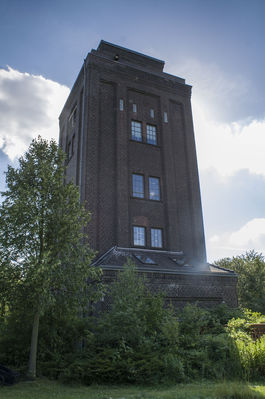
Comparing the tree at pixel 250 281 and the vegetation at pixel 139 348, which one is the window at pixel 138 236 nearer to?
the vegetation at pixel 139 348

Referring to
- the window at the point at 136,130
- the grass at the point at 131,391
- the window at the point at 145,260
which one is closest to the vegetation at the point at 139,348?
the grass at the point at 131,391

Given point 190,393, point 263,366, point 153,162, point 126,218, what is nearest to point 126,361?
point 190,393

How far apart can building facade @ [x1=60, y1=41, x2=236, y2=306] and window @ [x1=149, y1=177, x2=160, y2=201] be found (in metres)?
0.08

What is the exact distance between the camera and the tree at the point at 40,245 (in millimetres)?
11242

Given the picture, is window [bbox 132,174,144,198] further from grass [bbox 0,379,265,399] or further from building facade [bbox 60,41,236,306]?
grass [bbox 0,379,265,399]

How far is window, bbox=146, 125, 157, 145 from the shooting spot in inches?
979

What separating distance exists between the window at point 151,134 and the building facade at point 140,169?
9cm

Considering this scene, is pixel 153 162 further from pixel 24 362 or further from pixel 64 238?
pixel 24 362

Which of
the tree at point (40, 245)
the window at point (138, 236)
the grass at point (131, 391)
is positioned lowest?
the grass at point (131, 391)

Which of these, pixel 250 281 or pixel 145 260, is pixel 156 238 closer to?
pixel 145 260

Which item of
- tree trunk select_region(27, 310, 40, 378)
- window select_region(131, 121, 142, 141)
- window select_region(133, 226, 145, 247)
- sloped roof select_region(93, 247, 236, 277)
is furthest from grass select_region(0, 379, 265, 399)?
window select_region(131, 121, 142, 141)

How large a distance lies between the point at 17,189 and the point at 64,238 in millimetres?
2618

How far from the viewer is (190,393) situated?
8242 mm

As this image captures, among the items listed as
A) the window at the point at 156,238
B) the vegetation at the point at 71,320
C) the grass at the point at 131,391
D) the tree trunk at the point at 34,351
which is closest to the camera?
the grass at the point at 131,391
